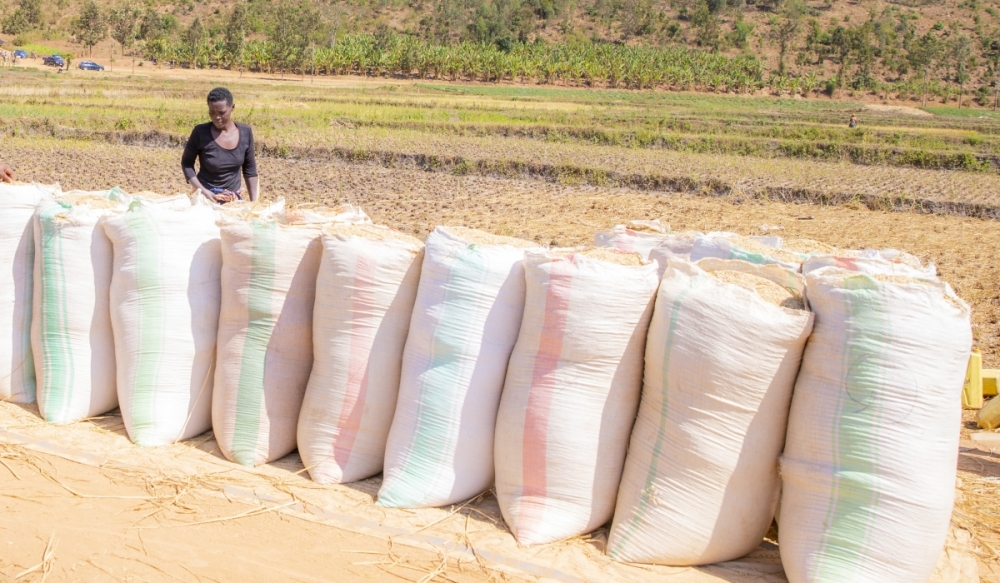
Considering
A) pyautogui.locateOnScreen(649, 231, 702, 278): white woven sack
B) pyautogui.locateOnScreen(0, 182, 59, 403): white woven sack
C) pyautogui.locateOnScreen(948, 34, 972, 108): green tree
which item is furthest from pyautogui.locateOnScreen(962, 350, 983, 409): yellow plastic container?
pyautogui.locateOnScreen(948, 34, 972, 108): green tree

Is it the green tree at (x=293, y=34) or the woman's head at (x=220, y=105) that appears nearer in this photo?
the woman's head at (x=220, y=105)

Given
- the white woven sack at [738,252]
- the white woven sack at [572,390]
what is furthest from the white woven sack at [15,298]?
the white woven sack at [738,252]

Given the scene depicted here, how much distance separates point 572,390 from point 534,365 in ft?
0.48

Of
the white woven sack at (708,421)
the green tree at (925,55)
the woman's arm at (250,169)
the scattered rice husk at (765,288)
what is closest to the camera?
the white woven sack at (708,421)

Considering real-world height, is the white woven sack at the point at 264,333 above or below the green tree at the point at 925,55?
below

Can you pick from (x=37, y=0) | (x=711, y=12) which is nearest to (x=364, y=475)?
(x=37, y=0)

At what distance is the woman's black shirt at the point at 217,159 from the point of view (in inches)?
183

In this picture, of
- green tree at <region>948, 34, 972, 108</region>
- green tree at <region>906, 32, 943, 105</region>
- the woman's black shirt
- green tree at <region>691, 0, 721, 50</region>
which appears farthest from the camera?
green tree at <region>691, 0, 721, 50</region>

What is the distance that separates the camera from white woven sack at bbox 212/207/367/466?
10.4 feet

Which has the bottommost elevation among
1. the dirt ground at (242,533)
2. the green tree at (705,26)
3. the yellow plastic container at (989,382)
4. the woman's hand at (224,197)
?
the dirt ground at (242,533)

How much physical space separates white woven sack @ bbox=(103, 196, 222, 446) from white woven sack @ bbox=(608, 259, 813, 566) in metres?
1.84

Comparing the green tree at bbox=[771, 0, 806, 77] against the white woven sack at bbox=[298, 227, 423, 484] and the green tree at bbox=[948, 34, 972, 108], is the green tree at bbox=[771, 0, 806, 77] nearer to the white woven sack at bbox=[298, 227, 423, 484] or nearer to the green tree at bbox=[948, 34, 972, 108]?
the green tree at bbox=[948, 34, 972, 108]

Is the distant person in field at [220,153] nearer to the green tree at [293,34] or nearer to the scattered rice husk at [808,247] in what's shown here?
the scattered rice husk at [808,247]

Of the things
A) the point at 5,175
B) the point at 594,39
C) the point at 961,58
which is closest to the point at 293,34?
Answer: the point at 594,39
